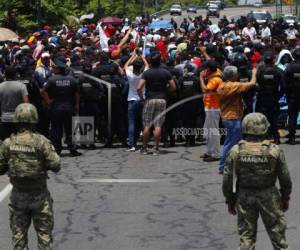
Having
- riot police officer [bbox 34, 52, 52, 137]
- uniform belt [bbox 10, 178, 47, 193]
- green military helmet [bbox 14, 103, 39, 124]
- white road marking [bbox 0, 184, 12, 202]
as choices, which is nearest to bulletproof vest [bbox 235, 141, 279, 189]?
uniform belt [bbox 10, 178, 47, 193]

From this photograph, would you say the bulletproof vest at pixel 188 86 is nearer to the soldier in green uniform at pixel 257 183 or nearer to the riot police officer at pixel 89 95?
the riot police officer at pixel 89 95

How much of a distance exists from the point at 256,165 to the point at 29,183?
2170 mm

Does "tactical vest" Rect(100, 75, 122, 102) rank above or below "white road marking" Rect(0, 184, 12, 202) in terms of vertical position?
above

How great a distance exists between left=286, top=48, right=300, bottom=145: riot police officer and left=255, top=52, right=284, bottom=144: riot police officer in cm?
32

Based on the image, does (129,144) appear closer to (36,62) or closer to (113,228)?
(36,62)

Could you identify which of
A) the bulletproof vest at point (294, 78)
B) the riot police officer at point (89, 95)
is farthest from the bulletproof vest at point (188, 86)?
the bulletproof vest at point (294, 78)

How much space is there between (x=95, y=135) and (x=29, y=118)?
29.2 feet

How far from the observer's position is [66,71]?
15.3m

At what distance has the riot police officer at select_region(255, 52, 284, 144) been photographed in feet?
50.6

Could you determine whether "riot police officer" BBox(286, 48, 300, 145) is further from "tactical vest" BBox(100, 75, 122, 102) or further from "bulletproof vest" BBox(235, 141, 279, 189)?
"bulletproof vest" BBox(235, 141, 279, 189)

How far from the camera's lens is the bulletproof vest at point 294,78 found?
15773mm

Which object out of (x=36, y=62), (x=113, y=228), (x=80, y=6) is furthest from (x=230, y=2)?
(x=113, y=228)

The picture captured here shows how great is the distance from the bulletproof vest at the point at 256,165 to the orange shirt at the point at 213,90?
20.8 feet

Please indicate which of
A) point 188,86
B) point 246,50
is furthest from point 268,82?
point 246,50
